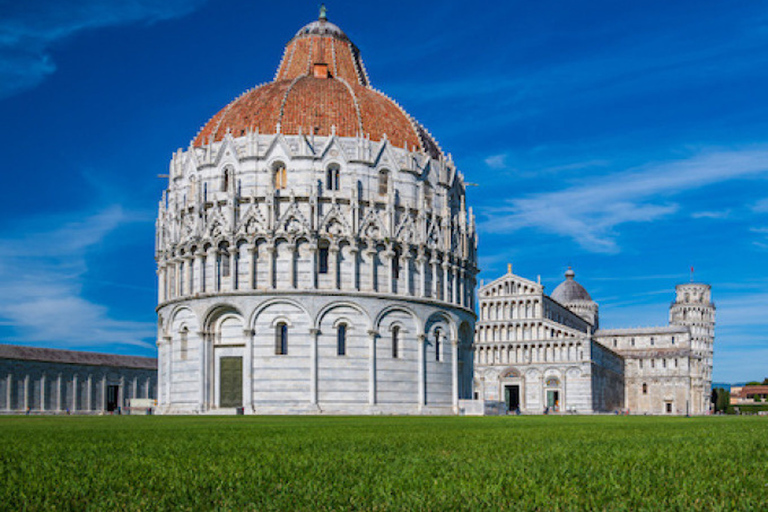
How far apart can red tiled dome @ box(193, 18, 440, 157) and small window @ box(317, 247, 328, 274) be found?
7.84 m

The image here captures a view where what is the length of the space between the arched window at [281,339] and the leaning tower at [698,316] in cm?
11443

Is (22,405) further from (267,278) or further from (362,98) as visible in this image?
(362,98)

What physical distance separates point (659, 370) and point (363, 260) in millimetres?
90062

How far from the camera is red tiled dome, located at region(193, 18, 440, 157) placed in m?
52.4

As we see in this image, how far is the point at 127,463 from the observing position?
856 centimetres

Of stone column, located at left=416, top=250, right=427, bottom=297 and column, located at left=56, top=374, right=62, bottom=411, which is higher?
stone column, located at left=416, top=250, right=427, bottom=297

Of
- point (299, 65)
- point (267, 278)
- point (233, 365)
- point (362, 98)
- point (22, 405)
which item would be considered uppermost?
point (299, 65)

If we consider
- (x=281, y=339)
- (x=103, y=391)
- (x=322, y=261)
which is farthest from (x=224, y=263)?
(x=103, y=391)

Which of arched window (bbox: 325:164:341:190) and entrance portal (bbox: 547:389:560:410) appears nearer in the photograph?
arched window (bbox: 325:164:341:190)

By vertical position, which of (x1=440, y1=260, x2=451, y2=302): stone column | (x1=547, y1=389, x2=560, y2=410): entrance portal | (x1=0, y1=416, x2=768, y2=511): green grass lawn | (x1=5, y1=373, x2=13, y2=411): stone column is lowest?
(x1=547, y1=389, x2=560, y2=410): entrance portal

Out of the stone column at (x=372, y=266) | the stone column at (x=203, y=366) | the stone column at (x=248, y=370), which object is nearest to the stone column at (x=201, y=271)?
the stone column at (x=203, y=366)

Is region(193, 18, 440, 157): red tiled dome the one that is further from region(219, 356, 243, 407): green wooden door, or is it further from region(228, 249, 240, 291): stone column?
region(219, 356, 243, 407): green wooden door

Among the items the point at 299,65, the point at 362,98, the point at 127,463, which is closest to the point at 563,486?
the point at 127,463

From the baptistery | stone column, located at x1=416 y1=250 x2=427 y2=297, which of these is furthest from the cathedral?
stone column, located at x1=416 y1=250 x2=427 y2=297
